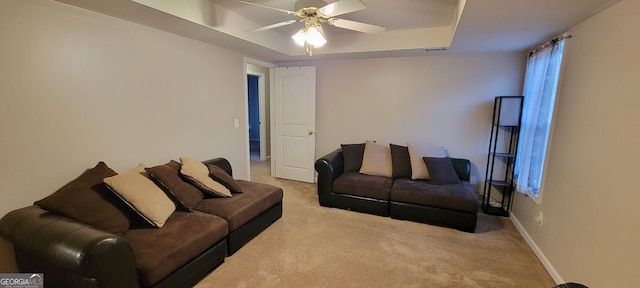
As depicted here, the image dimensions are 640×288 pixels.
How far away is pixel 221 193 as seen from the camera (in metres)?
2.72

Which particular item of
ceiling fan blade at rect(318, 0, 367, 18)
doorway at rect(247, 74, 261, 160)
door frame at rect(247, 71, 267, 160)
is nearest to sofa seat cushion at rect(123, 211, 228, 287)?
ceiling fan blade at rect(318, 0, 367, 18)

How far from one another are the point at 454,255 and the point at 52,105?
3678 millimetres

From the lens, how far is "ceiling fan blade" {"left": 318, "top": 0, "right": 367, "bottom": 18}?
6.31 feet

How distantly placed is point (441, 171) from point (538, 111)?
1220 mm

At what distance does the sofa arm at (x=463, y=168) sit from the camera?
144 inches

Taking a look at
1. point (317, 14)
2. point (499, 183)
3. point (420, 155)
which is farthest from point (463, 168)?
point (317, 14)

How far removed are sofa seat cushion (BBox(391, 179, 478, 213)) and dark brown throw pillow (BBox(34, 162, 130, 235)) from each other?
283cm

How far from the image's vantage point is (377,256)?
252 centimetres

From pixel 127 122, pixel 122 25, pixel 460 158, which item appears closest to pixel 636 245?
pixel 460 158

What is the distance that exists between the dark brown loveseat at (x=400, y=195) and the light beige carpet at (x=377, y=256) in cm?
13

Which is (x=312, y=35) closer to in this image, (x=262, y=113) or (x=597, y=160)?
(x=597, y=160)

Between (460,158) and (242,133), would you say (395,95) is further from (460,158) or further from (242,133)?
(242,133)

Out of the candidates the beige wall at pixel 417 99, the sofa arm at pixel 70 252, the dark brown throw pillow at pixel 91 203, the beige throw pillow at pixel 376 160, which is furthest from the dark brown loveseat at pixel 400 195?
the sofa arm at pixel 70 252

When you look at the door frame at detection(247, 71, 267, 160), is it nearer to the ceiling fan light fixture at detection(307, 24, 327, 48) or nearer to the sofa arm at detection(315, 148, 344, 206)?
the sofa arm at detection(315, 148, 344, 206)
